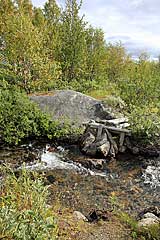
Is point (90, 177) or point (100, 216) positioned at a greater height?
point (100, 216)

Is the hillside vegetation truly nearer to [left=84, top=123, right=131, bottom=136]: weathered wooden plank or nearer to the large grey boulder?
[left=84, top=123, right=131, bottom=136]: weathered wooden plank

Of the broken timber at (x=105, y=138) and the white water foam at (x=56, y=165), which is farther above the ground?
the broken timber at (x=105, y=138)

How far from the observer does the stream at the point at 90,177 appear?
7.20 m

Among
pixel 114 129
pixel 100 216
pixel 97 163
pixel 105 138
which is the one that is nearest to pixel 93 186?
pixel 97 163

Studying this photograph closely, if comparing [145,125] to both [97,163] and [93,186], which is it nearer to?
[97,163]

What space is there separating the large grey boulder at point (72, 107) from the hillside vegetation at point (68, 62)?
1.46 metres

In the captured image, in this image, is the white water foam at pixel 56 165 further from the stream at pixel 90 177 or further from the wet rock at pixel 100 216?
the wet rock at pixel 100 216

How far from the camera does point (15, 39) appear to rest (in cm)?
1474

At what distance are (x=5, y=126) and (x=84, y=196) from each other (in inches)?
180

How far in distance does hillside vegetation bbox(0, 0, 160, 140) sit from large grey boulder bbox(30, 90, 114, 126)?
146 centimetres

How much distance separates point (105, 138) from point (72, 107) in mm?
2751

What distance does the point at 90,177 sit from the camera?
8.70 meters

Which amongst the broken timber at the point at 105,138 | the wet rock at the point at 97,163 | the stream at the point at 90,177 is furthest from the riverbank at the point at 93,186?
the broken timber at the point at 105,138

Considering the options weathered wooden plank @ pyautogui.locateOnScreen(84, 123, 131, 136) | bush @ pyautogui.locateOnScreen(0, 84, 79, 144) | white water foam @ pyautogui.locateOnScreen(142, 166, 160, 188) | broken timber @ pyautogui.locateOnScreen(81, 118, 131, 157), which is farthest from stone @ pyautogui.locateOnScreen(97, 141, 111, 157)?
bush @ pyautogui.locateOnScreen(0, 84, 79, 144)
